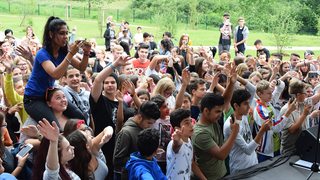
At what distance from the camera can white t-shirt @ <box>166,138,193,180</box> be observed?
9.73 feet

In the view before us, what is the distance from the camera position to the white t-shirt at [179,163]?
2.96 meters

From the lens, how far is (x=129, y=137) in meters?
3.05

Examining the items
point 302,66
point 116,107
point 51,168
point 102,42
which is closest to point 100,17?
point 102,42

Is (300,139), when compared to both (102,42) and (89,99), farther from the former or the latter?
(102,42)

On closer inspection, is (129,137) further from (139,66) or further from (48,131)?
(139,66)

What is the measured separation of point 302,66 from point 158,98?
508cm

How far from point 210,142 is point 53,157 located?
65.6 inches

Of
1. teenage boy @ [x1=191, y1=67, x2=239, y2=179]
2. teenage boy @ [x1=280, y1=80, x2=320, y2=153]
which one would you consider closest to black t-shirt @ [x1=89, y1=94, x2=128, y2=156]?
teenage boy @ [x1=191, y1=67, x2=239, y2=179]

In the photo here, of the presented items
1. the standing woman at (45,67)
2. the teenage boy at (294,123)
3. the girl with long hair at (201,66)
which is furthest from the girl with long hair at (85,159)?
the girl with long hair at (201,66)

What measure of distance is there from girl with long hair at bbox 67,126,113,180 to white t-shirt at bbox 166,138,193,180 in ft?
2.14

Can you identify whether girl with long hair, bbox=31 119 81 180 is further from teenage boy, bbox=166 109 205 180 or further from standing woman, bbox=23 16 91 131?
teenage boy, bbox=166 109 205 180

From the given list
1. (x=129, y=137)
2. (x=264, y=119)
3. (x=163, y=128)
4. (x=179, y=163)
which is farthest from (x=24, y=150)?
(x=264, y=119)

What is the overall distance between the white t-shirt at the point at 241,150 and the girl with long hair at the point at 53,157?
73.4 inches

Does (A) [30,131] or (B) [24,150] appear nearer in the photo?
(B) [24,150]
